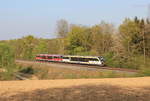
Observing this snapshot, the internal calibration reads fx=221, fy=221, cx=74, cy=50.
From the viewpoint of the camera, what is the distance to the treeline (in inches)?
1697

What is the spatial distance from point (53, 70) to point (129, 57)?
1594cm

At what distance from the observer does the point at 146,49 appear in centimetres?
4319

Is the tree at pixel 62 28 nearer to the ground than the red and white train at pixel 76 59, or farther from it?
farther from it

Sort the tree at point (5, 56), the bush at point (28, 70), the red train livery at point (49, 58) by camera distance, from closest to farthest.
→ the tree at point (5, 56) < the bush at point (28, 70) < the red train livery at point (49, 58)

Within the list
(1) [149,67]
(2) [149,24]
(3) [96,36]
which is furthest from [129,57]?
(1) [149,67]

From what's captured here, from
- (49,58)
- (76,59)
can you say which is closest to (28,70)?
(49,58)

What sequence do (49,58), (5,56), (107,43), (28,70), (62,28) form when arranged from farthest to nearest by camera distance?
(62,28) < (49,58) < (107,43) < (28,70) < (5,56)

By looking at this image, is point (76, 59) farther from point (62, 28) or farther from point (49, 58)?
point (62, 28)

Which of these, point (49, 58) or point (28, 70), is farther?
point (49, 58)

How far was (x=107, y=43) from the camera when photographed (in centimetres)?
5997

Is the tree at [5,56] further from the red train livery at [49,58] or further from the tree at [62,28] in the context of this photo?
the tree at [62,28]

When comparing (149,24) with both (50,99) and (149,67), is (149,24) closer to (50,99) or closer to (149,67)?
(149,67)

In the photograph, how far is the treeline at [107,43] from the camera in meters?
43.1

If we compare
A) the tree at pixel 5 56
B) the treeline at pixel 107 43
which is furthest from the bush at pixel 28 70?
the tree at pixel 5 56
